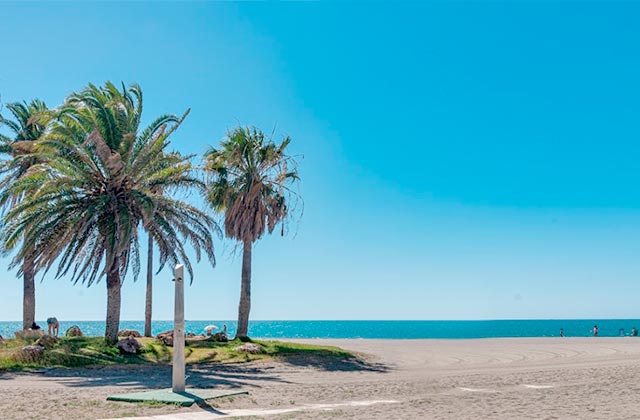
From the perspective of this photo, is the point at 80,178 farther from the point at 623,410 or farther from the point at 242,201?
the point at 623,410

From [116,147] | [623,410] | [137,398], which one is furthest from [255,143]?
[623,410]

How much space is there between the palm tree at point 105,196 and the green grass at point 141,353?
1.58m

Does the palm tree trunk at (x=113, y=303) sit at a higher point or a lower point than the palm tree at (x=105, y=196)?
lower

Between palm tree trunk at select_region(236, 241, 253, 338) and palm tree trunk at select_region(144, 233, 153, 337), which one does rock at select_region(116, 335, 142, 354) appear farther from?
palm tree trunk at select_region(144, 233, 153, 337)

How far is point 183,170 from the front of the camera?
27188mm

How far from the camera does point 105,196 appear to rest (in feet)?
86.2

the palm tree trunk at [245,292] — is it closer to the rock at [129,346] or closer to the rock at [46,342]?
the rock at [129,346]

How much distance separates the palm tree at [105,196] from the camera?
25.1m

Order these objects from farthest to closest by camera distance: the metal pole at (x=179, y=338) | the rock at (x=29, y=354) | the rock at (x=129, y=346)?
the rock at (x=129, y=346) < the rock at (x=29, y=354) < the metal pole at (x=179, y=338)

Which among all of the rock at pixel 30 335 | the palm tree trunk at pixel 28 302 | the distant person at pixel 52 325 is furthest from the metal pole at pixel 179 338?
the palm tree trunk at pixel 28 302

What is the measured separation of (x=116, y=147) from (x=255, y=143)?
711 cm

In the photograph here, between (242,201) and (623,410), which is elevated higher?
(242,201)

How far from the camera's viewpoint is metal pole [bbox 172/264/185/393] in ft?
51.3

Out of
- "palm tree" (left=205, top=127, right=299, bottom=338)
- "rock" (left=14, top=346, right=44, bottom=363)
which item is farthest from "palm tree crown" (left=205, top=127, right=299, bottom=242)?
"rock" (left=14, top=346, right=44, bottom=363)
